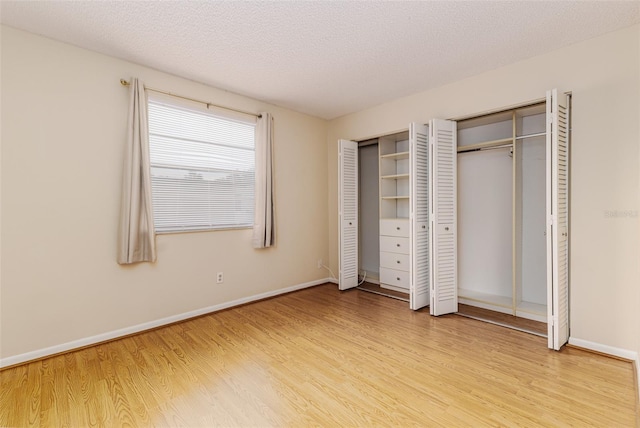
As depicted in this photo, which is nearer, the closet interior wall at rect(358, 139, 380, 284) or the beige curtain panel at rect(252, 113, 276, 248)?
the beige curtain panel at rect(252, 113, 276, 248)

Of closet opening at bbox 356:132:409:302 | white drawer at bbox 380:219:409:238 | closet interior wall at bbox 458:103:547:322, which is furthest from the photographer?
closet opening at bbox 356:132:409:302

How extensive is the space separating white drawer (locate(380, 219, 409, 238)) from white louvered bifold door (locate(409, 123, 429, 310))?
A: 0.43m

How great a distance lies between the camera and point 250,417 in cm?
171

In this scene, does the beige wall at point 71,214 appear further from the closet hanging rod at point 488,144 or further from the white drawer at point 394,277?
the closet hanging rod at point 488,144

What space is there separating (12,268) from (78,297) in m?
0.50

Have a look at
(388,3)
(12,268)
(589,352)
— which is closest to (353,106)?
(388,3)

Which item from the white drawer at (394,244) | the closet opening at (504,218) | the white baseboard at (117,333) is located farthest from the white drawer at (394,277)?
the white baseboard at (117,333)

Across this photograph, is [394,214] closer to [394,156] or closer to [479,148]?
[394,156]

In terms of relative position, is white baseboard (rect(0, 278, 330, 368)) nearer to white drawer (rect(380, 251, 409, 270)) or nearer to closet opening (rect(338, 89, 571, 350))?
white drawer (rect(380, 251, 409, 270))

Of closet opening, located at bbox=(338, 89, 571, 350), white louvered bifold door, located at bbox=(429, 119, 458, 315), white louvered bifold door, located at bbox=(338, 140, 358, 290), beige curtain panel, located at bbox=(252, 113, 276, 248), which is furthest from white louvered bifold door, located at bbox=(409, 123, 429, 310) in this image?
beige curtain panel, located at bbox=(252, 113, 276, 248)

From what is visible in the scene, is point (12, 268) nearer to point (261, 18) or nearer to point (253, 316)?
point (253, 316)

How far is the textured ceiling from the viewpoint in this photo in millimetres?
2070

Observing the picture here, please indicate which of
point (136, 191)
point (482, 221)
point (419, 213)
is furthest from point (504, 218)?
point (136, 191)

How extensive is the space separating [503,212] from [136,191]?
3961mm
